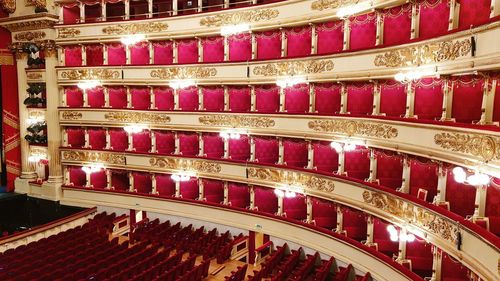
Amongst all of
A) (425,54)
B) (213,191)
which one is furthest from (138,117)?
(425,54)

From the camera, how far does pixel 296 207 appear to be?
1680cm

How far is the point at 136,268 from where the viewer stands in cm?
1377

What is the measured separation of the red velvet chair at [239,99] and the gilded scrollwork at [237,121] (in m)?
1.05

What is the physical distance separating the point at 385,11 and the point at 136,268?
1149cm

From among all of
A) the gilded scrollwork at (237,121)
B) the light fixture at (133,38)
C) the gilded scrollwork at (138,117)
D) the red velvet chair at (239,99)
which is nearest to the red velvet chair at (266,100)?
the red velvet chair at (239,99)

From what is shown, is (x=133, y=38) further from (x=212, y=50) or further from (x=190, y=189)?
(x=190, y=189)

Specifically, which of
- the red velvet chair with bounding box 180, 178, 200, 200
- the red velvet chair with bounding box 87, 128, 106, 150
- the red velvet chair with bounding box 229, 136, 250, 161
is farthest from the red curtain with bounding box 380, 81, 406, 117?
the red velvet chair with bounding box 87, 128, 106, 150

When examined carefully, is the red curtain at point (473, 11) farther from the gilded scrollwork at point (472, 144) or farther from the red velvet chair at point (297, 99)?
the red velvet chair at point (297, 99)

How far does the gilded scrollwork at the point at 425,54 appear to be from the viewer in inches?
335

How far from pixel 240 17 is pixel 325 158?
6.65 meters

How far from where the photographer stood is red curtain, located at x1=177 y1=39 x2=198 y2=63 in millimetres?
19125

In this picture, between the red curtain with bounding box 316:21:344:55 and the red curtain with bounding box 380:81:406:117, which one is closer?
the red curtain with bounding box 380:81:406:117

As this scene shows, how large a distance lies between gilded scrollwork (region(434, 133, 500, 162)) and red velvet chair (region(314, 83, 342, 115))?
20.8 feet

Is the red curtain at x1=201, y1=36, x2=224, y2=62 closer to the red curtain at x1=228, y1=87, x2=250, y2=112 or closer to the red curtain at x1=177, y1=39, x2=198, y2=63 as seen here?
the red curtain at x1=177, y1=39, x2=198, y2=63
